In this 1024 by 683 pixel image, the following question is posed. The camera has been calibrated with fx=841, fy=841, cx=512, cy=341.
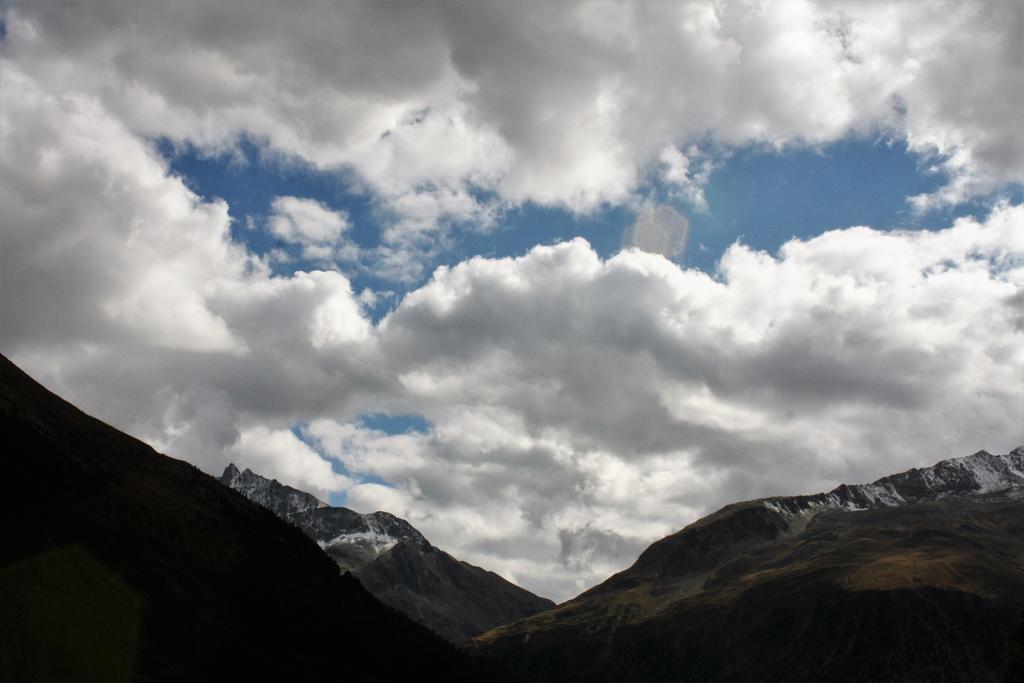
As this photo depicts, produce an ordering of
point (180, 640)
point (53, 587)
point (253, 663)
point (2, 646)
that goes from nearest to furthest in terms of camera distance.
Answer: point (2, 646) < point (53, 587) < point (180, 640) < point (253, 663)

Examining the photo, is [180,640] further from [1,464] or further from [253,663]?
[1,464]

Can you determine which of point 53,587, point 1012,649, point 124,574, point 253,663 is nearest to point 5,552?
point 53,587

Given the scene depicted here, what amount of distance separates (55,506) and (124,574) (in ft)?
87.4

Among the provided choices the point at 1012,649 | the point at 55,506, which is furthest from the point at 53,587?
the point at 1012,649

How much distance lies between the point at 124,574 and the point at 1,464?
1655 inches

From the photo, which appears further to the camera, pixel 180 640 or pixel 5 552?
pixel 180 640

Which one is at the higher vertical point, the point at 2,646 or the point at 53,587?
the point at 53,587

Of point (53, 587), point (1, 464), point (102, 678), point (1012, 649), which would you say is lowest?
point (102, 678)

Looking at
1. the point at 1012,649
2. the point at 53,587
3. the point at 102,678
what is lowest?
the point at 102,678

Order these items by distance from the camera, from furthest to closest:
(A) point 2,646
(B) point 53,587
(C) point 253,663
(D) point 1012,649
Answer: (C) point 253,663 → (B) point 53,587 → (A) point 2,646 → (D) point 1012,649

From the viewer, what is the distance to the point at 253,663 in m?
195

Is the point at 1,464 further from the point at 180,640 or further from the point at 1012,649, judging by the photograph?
the point at 1012,649

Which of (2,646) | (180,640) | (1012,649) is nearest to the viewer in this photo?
(1012,649)

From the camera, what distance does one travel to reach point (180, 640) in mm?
183375
